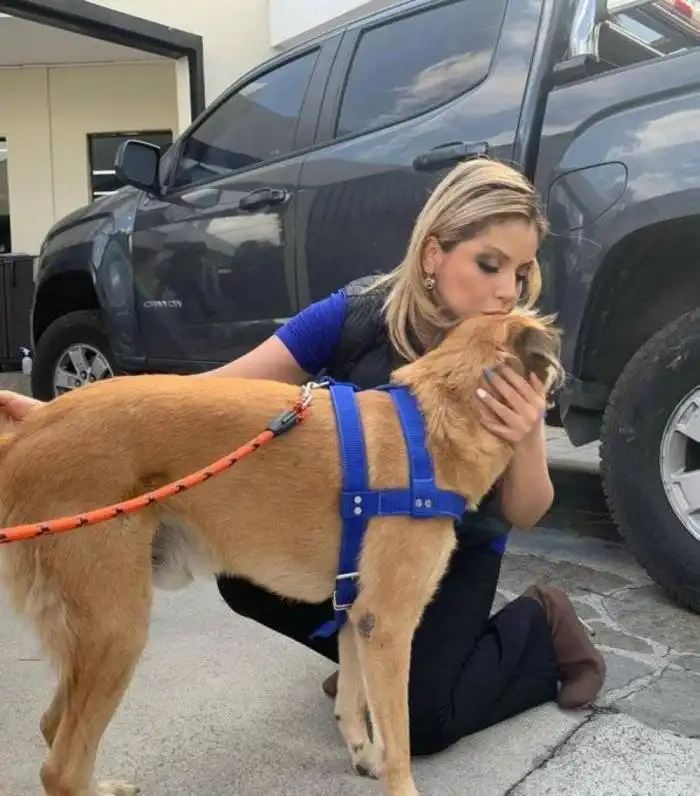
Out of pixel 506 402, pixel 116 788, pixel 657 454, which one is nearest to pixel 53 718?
pixel 116 788

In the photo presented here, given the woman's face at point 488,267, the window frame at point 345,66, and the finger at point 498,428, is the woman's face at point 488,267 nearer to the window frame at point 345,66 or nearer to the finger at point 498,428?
the finger at point 498,428

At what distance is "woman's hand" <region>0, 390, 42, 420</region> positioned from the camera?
217 cm

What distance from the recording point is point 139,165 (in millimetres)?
4996

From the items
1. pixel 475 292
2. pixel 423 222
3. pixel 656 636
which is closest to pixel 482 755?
pixel 656 636

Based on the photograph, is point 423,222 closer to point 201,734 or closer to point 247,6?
point 201,734

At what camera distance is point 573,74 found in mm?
3492

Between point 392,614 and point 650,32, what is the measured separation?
3784 millimetres

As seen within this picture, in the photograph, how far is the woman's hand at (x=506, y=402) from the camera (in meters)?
2.11

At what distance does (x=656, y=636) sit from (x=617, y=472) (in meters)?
0.58

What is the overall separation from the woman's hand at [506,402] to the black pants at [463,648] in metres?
0.58

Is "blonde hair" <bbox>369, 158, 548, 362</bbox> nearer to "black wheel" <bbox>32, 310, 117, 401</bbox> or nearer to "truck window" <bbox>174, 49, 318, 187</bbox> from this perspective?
"truck window" <bbox>174, 49, 318, 187</bbox>

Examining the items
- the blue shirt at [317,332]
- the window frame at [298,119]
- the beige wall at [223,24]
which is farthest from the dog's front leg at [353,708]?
the beige wall at [223,24]

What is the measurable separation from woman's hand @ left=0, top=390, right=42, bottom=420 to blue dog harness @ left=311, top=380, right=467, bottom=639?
0.74 meters

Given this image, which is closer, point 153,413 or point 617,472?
point 153,413
